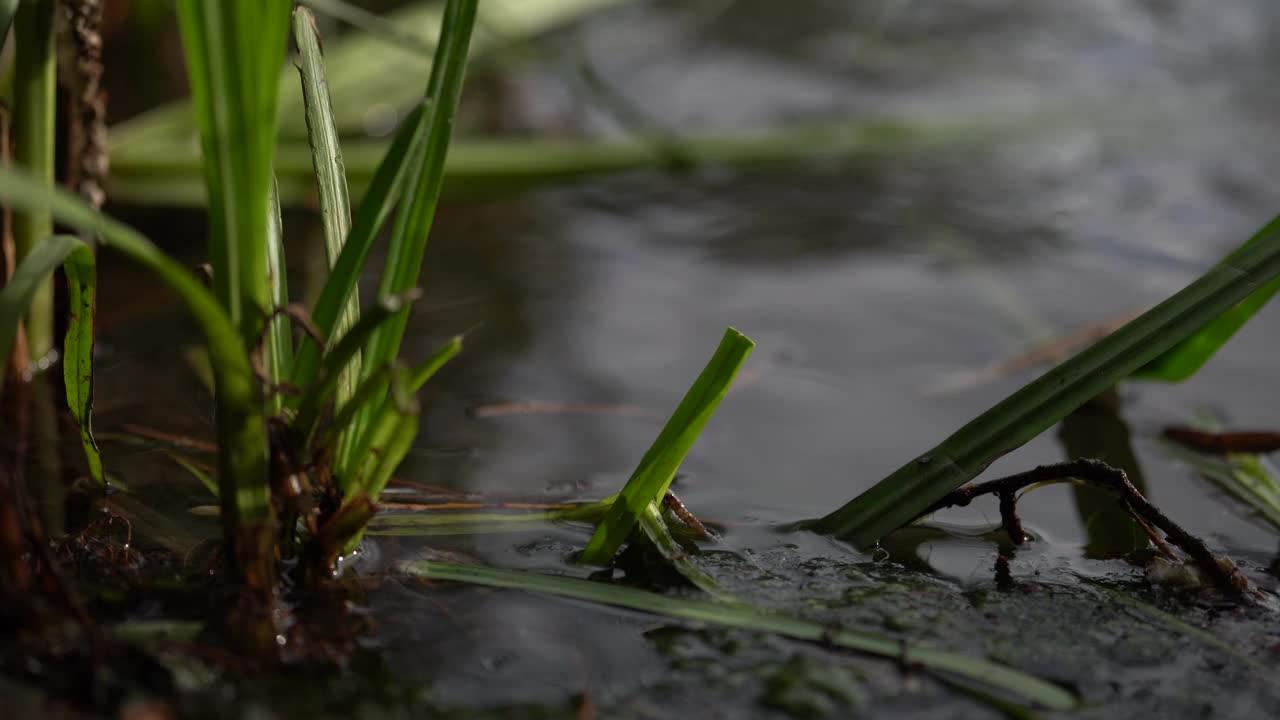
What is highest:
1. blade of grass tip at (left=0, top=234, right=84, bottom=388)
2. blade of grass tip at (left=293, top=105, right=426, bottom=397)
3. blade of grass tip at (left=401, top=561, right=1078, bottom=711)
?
blade of grass tip at (left=293, top=105, right=426, bottom=397)

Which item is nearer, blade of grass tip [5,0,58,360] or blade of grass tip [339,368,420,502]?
blade of grass tip [339,368,420,502]

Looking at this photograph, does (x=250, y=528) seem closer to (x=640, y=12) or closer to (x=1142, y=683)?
(x=1142, y=683)

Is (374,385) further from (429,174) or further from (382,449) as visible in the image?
(429,174)

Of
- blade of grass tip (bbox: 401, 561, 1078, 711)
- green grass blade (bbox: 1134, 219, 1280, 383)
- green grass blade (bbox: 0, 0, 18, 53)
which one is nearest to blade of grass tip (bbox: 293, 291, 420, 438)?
blade of grass tip (bbox: 401, 561, 1078, 711)

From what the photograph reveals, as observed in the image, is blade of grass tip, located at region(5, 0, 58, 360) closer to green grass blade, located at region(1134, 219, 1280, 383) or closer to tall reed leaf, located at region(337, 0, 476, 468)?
tall reed leaf, located at region(337, 0, 476, 468)

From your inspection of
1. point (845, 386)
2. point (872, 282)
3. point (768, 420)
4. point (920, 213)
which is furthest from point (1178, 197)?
point (768, 420)

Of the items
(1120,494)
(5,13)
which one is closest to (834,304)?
(1120,494)
